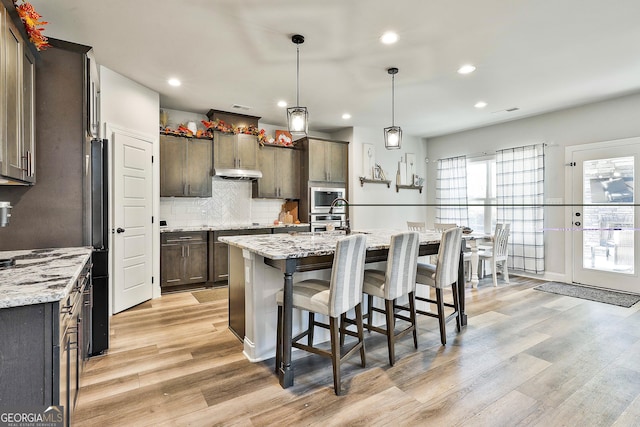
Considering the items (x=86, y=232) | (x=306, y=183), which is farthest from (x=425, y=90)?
(x=86, y=232)

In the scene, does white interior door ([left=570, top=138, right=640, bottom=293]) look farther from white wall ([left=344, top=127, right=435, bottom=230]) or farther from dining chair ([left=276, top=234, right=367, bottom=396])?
dining chair ([left=276, top=234, right=367, bottom=396])

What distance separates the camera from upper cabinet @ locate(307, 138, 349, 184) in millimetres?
5855

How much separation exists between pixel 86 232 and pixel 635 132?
624 cm

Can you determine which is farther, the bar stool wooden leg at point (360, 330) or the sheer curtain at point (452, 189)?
the sheer curtain at point (452, 189)

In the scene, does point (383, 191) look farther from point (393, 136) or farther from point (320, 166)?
point (393, 136)

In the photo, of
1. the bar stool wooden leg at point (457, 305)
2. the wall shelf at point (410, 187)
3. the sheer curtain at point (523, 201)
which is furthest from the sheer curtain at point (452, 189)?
the bar stool wooden leg at point (457, 305)

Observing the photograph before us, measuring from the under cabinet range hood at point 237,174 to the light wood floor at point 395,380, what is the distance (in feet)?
7.66

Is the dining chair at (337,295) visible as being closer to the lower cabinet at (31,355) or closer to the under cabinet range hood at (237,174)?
the lower cabinet at (31,355)

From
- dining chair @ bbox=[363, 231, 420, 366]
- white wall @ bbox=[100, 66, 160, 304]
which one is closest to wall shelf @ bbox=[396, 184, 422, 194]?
dining chair @ bbox=[363, 231, 420, 366]

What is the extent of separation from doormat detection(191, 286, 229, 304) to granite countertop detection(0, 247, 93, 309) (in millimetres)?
2136

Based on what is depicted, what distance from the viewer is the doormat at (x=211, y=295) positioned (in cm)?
426

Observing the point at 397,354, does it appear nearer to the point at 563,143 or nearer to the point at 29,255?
the point at 29,255

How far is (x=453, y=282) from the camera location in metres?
3.01

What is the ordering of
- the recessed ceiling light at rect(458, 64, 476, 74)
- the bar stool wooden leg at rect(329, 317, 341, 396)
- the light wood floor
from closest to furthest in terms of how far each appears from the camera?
1. the light wood floor
2. the bar stool wooden leg at rect(329, 317, 341, 396)
3. the recessed ceiling light at rect(458, 64, 476, 74)
